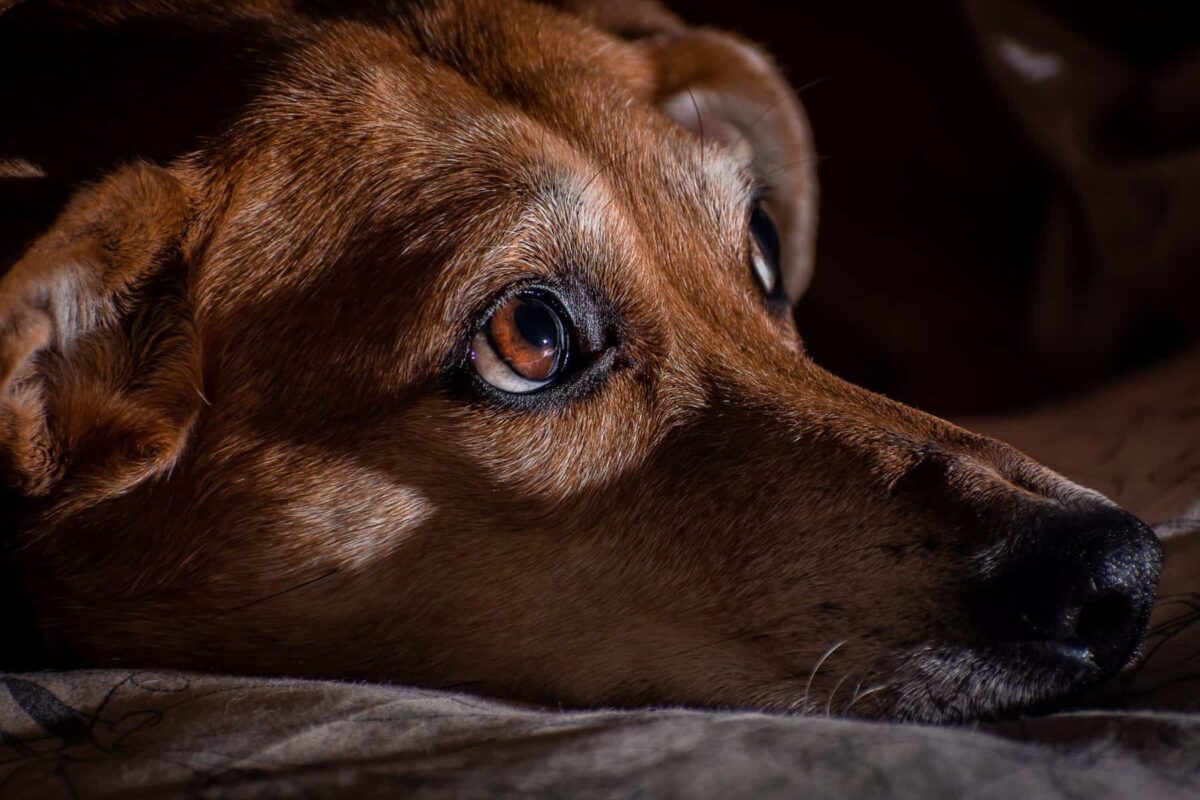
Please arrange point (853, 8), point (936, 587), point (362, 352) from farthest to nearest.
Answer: point (853, 8) < point (362, 352) < point (936, 587)

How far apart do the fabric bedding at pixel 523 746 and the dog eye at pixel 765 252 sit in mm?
1010

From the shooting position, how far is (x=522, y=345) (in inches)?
64.8

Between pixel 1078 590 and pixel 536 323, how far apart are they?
2.69 feet

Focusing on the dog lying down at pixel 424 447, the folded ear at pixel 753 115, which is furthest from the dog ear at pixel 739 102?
the dog lying down at pixel 424 447

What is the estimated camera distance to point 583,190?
1714 millimetres

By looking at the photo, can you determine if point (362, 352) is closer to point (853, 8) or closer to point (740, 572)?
point (740, 572)

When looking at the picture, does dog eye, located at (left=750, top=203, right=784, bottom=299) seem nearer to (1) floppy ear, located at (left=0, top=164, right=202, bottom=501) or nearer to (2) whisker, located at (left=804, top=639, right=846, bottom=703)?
(2) whisker, located at (left=804, top=639, right=846, bottom=703)

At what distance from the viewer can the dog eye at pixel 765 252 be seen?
2.19 meters

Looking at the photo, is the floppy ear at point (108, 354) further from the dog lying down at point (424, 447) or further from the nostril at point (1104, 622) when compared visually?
the nostril at point (1104, 622)

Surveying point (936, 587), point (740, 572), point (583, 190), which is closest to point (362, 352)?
point (583, 190)

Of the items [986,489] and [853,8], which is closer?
[986,489]

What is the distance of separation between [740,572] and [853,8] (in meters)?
2.34

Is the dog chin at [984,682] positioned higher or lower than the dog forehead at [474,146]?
lower

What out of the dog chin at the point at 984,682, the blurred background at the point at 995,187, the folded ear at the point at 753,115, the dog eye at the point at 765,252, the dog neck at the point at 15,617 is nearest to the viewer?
the dog chin at the point at 984,682
